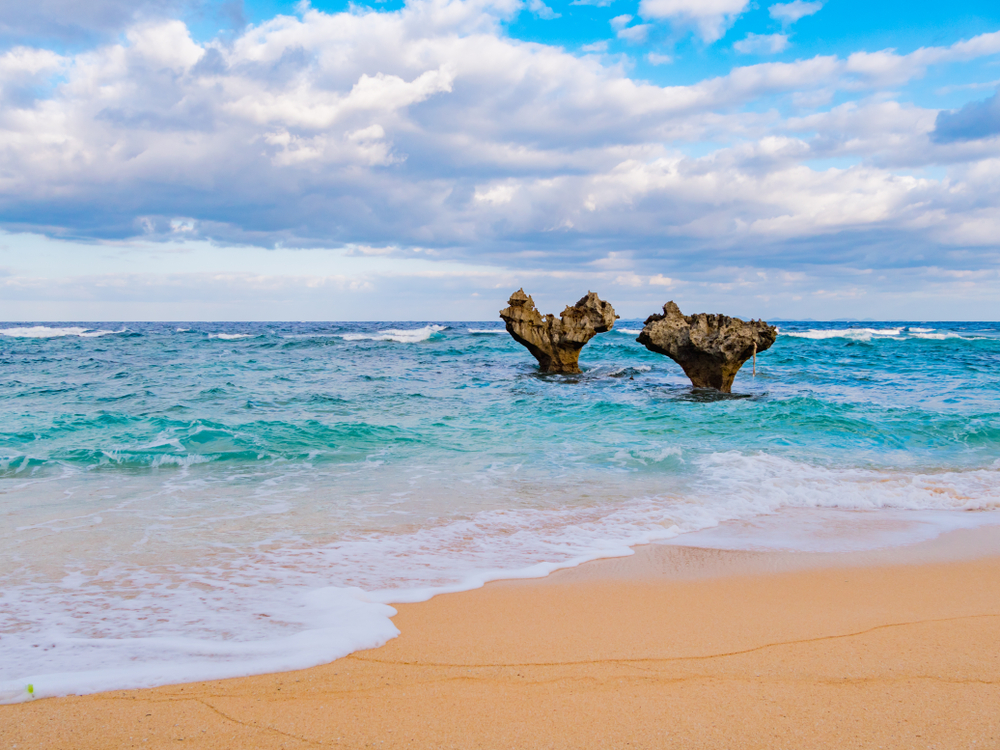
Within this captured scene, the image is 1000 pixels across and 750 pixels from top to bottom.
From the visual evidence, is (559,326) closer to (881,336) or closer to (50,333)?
(881,336)

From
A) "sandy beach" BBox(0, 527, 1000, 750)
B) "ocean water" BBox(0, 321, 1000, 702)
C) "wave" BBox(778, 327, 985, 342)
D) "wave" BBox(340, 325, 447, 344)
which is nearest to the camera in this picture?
"sandy beach" BBox(0, 527, 1000, 750)

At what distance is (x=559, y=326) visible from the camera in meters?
19.1

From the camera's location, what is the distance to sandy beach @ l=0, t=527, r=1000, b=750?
2.42 m

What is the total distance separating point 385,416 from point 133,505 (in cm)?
604

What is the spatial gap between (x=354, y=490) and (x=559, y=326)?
506 inches

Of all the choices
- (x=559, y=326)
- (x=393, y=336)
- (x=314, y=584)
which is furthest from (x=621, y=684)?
(x=393, y=336)

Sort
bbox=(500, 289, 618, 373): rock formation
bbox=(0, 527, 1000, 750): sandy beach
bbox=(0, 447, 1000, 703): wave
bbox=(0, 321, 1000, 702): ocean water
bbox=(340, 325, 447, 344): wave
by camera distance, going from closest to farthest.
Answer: bbox=(0, 527, 1000, 750): sandy beach, bbox=(0, 447, 1000, 703): wave, bbox=(0, 321, 1000, 702): ocean water, bbox=(500, 289, 618, 373): rock formation, bbox=(340, 325, 447, 344): wave

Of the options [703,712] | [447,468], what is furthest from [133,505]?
[703,712]

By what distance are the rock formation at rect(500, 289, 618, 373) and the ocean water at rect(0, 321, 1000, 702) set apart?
2.92 metres

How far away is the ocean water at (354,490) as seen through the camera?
3.54 m

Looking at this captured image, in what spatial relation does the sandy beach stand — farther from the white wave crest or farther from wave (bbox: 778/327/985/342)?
the white wave crest

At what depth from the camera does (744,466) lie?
A: 26.8 feet

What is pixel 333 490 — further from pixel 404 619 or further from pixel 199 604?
pixel 404 619

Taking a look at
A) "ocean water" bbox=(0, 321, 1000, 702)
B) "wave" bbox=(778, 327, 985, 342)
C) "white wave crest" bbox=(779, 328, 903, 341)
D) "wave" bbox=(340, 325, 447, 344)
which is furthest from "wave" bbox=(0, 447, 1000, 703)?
"white wave crest" bbox=(779, 328, 903, 341)
